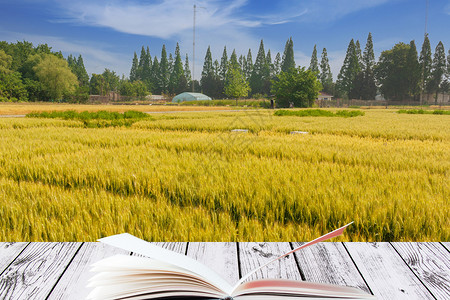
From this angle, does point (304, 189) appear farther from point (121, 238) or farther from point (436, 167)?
point (436, 167)

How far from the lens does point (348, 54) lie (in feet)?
222

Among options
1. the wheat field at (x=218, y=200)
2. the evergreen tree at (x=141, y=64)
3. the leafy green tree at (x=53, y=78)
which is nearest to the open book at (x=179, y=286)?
the wheat field at (x=218, y=200)

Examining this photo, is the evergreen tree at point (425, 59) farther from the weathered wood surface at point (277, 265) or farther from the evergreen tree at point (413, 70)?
the weathered wood surface at point (277, 265)

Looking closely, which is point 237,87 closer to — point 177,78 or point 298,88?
point 177,78

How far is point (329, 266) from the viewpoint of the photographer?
3.31ft

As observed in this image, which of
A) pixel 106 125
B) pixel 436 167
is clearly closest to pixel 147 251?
pixel 436 167

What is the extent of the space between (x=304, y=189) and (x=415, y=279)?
1506 millimetres

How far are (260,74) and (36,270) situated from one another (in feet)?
284

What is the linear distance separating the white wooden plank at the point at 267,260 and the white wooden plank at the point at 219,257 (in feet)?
0.09

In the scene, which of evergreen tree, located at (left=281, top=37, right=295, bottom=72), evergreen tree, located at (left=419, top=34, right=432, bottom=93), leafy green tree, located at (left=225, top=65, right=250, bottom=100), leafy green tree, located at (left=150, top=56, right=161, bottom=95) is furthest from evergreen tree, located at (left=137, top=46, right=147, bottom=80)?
evergreen tree, located at (left=419, top=34, right=432, bottom=93)

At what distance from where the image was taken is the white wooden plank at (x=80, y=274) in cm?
83

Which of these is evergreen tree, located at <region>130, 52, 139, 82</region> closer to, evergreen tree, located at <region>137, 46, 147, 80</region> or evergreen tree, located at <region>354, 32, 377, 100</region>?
evergreen tree, located at <region>137, 46, 147, 80</region>

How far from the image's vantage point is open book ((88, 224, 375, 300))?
0.62m

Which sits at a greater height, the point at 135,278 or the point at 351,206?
the point at 135,278
